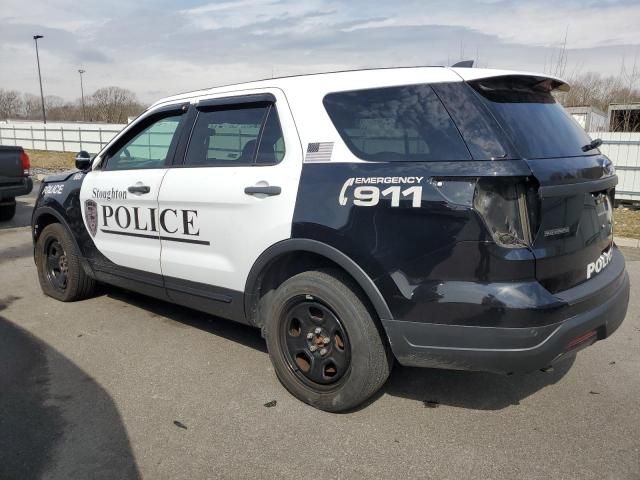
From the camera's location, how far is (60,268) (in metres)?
5.21

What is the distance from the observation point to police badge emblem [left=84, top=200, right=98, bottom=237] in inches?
179

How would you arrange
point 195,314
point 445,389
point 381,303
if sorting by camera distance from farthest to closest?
1. point 195,314
2. point 445,389
3. point 381,303

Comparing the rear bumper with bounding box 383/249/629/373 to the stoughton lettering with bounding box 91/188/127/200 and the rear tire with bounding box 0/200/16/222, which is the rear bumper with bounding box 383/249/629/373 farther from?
the rear tire with bounding box 0/200/16/222

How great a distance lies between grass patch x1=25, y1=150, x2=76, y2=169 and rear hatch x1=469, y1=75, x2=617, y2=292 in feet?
74.0

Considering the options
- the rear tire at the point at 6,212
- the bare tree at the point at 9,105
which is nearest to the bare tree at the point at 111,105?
the bare tree at the point at 9,105

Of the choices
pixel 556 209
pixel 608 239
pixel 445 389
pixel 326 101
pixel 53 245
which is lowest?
pixel 445 389

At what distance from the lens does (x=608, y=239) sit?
122 inches

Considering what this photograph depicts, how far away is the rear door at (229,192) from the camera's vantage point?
321 cm

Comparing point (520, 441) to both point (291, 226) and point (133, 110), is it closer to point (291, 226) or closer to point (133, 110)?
point (291, 226)

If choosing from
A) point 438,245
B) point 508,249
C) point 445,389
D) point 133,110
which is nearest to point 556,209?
point 508,249

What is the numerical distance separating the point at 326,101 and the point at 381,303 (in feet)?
3.93

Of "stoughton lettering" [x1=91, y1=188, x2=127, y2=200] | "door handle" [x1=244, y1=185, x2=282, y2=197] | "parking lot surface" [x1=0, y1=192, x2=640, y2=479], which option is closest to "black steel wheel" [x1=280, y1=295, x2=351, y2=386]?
"parking lot surface" [x1=0, y1=192, x2=640, y2=479]

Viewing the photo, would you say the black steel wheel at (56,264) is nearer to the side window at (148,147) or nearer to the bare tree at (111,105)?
the side window at (148,147)

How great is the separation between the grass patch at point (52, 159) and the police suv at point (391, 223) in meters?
21.2
